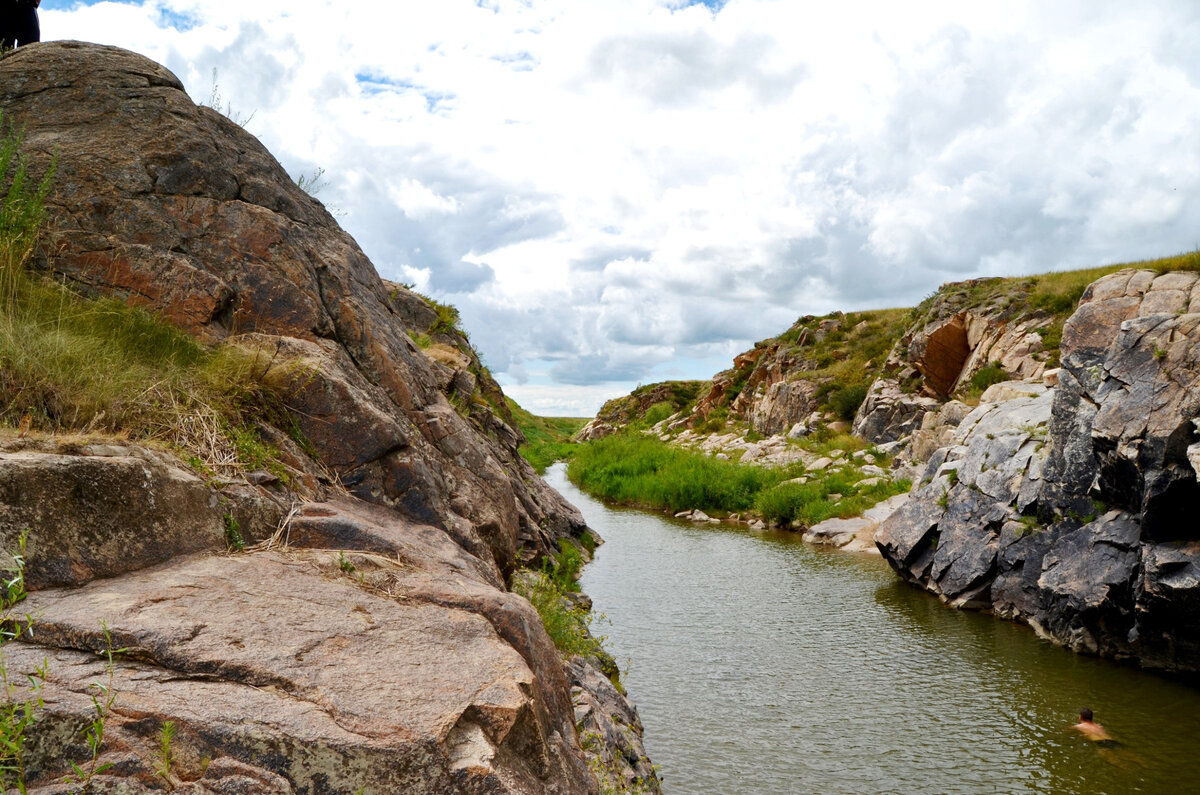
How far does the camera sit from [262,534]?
5809mm

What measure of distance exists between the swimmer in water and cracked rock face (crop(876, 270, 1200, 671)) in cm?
268

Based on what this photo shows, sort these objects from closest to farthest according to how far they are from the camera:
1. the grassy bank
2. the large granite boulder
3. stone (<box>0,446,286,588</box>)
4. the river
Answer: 1. stone (<box>0,446,286,588</box>)
2. the river
3. the grassy bank
4. the large granite boulder

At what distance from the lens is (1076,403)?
52.8ft

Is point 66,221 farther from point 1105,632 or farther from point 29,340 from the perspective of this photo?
point 1105,632

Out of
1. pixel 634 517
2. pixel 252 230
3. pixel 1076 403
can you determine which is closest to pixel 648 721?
pixel 252 230

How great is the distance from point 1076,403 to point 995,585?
184 inches

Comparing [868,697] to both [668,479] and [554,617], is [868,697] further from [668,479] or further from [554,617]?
[668,479]

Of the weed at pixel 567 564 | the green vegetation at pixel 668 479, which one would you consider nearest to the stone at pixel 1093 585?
the weed at pixel 567 564

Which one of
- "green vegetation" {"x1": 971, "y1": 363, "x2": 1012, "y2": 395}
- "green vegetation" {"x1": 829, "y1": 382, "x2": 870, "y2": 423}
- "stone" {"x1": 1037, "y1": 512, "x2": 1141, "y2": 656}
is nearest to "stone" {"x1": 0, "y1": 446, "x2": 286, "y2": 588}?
"stone" {"x1": 1037, "y1": 512, "x2": 1141, "y2": 656}

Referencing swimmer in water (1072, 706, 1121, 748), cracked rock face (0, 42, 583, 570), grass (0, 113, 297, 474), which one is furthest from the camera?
A: swimmer in water (1072, 706, 1121, 748)

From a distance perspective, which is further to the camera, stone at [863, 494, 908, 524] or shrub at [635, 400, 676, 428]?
shrub at [635, 400, 676, 428]

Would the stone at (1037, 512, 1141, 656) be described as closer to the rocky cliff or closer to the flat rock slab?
the rocky cliff

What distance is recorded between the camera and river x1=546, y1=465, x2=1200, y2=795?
10.1 metres

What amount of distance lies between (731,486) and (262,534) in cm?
3180
